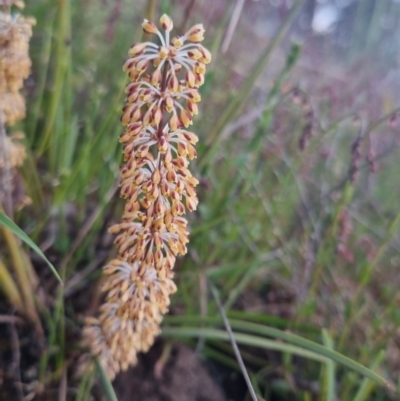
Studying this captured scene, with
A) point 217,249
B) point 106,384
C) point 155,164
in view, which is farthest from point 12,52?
point 217,249

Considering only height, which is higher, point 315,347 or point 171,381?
point 315,347

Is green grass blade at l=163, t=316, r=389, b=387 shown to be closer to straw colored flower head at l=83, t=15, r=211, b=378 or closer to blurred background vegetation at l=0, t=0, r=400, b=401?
blurred background vegetation at l=0, t=0, r=400, b=401

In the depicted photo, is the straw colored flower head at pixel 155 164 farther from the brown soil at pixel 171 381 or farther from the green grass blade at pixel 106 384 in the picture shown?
the brown soil at pixel 171 381

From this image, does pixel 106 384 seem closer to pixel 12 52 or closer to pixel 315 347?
pixel 315 347

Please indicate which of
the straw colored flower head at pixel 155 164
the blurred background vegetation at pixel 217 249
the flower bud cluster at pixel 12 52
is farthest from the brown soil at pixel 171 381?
the flower bud cluster at pixel 12 52

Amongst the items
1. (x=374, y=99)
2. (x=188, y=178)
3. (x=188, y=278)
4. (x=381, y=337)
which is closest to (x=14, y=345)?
(x=188, y=278)
